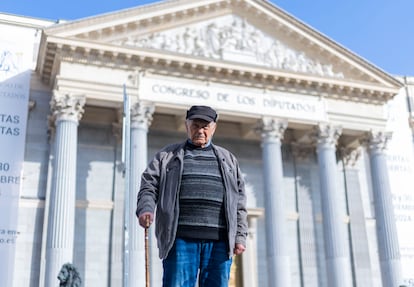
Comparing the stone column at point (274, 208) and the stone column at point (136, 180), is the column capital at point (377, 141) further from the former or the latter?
the stone column at point (136, 180)

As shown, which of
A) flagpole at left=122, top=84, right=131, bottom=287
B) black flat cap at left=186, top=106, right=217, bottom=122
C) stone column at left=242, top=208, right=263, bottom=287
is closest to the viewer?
black flat cap at left=186, top=106, right=217, bottom=122

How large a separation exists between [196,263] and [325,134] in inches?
677

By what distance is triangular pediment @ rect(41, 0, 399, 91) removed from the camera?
1905 centimetres

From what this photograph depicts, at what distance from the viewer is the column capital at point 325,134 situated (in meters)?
20.9

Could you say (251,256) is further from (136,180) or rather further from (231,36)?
(231,36)

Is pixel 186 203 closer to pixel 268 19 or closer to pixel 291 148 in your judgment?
pixel 268 19

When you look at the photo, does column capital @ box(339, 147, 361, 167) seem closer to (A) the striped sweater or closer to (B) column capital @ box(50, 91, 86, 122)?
(B) column capital @ box(50, 91, 86, 122)

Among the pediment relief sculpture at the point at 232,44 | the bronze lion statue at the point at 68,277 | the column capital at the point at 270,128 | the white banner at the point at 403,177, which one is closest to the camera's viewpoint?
the bronze lion statue at the point at 68,277

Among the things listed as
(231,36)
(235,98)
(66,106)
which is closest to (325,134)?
(235,98)

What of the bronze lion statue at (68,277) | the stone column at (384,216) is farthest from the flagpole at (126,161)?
the stone column at (384,216)

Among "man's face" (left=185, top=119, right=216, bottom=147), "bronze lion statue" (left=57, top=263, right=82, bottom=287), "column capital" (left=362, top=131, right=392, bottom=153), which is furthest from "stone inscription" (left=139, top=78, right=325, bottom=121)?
"man's face" (left=185, top=119, right=216, bottom=147)

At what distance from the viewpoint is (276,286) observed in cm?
1812

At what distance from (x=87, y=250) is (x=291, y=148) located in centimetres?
931

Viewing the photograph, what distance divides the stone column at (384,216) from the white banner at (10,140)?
42.2 feet
